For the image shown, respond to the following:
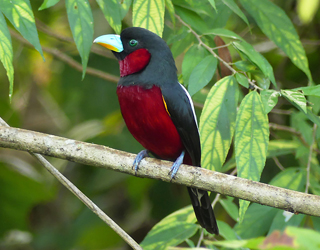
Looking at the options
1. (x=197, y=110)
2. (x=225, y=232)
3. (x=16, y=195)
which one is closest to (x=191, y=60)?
(x=225, y=232)

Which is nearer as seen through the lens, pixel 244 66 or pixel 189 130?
pixel 244 66

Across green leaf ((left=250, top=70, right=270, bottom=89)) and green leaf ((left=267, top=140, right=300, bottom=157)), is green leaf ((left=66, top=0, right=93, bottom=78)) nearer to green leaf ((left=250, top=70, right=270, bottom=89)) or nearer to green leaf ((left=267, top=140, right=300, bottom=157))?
green leaf ((left=250, top=70, right=270, bottom=89))

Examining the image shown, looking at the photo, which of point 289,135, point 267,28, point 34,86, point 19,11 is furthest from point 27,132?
point 34,86

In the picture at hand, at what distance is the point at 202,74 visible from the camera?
A: 202cm

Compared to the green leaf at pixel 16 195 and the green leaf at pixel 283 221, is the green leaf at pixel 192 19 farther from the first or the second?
the green leaf at pixel 16 195

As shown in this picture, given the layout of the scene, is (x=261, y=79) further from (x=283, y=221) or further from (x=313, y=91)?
(x=283, y=221)

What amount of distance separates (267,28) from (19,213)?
122 inches

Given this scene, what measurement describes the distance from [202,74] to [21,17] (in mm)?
868

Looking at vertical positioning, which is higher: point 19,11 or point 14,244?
point 19,11

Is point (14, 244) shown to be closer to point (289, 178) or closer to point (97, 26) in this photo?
point (97, 26)

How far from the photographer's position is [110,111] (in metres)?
3.99

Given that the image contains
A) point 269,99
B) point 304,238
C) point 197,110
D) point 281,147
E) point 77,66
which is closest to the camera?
point 304,238

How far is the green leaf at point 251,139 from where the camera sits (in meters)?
1.82

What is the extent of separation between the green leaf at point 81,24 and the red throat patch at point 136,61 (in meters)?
0.55
